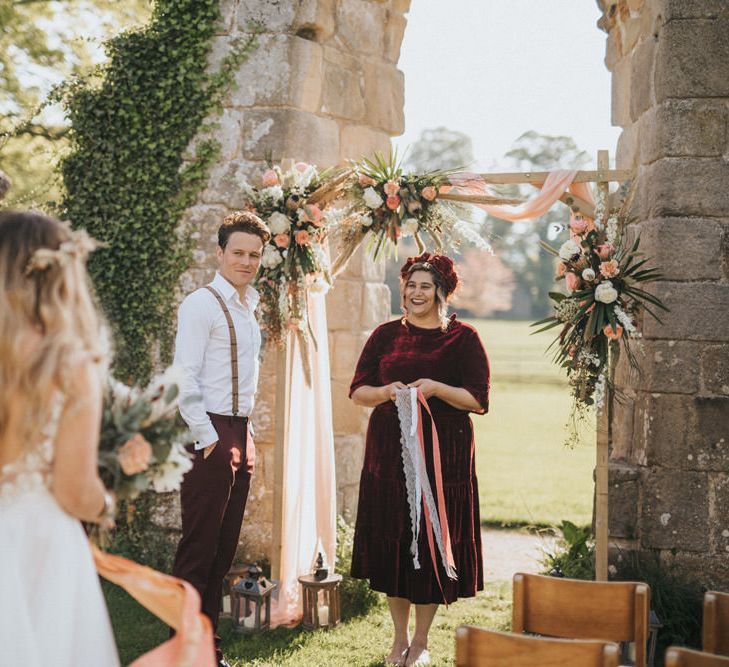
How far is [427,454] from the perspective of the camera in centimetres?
441

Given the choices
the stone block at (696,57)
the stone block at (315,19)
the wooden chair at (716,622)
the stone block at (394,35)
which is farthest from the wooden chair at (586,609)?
the stone block at (394,35)

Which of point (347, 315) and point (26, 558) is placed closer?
point (26, 558)

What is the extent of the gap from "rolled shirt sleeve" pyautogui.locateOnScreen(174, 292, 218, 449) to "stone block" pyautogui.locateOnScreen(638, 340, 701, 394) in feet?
8.06

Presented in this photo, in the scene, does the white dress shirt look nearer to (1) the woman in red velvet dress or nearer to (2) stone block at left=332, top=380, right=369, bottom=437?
(1) the woman in red velvet dress

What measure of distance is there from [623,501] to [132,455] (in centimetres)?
344

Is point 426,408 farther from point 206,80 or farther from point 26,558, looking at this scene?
point 206,80

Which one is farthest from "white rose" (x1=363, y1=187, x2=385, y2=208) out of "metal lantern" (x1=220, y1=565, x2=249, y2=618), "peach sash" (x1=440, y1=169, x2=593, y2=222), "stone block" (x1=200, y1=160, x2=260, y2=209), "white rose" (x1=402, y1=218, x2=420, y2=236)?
"metal lantern" (x1=220, y1=565, x2=249, y2=618)

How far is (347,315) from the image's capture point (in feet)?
20.7

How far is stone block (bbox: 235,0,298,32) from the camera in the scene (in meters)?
5.85

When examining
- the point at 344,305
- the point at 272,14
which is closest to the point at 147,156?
the point at 272,14

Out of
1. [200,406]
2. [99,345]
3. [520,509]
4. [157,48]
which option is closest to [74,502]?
[99,345]

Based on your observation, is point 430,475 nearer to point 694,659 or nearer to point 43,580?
point 694,659

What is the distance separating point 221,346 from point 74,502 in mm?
1944

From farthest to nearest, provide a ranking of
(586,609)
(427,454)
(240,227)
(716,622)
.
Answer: (427,454), (240,227), (586,609), (716,622)
